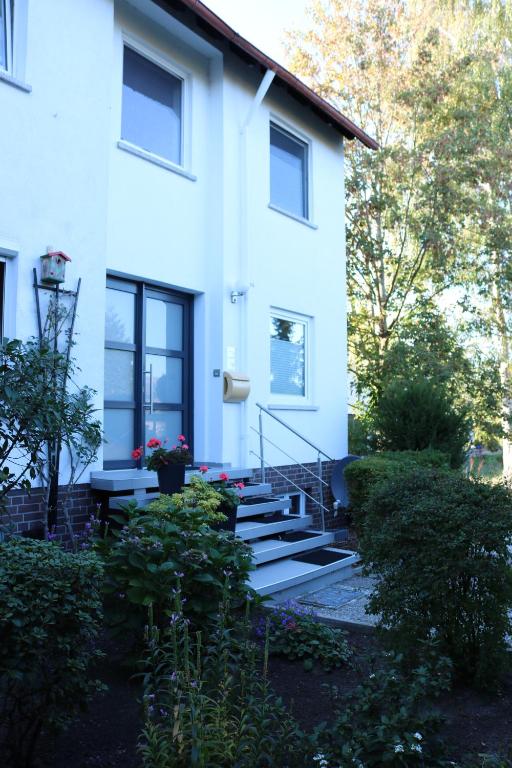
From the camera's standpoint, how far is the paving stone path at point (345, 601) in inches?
215

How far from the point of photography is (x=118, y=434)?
7.48m

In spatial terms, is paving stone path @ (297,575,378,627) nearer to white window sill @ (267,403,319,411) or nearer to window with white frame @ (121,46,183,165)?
white window sill @ (267,403,319,411)

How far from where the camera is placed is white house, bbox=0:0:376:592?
641 centimetres

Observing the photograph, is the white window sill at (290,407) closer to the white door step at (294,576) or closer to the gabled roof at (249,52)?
the white door step at (294,576)

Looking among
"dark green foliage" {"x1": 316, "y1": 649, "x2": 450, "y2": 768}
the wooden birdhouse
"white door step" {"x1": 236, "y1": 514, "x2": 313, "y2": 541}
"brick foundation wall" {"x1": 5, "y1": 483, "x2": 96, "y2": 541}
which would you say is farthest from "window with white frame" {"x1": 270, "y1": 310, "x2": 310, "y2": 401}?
"dark green foliage" {"x1": 316, "y1": 649, "x2": 450, "y2": 768}

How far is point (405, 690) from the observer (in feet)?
9.56

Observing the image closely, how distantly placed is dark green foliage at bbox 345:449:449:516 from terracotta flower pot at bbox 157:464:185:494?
2.90 metres

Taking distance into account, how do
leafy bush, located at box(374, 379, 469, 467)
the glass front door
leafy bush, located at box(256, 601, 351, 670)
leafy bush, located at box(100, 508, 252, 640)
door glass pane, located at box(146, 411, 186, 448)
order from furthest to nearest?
leafy bush, located at box(374, 379, 469, 467)
door glass pane, located at box(146, 411, 186, 448)
the glass front door
leafy bush, located at box(256, 601, 351, 670)
leafy bush, located at box(100, 508, 252, 640)

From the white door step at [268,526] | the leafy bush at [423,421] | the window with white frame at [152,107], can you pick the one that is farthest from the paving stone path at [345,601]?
the window with white frame at [152,107]

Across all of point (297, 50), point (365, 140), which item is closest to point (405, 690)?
point (365, 140)

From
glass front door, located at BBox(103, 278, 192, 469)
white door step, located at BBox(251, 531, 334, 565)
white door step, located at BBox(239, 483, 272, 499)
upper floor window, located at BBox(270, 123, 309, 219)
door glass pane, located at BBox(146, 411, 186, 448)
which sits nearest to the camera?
white door step, located at BBox(251, 531, 334, 565)

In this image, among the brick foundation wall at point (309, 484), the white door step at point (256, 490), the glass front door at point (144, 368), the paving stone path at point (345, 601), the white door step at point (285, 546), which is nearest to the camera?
the paving stone path at point (345, 601)

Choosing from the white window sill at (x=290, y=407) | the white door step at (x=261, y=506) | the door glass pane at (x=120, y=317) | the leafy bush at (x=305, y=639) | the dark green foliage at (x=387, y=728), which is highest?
the door glass pane at (x=120, y=317)

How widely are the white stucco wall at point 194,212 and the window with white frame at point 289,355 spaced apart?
0.67ft
